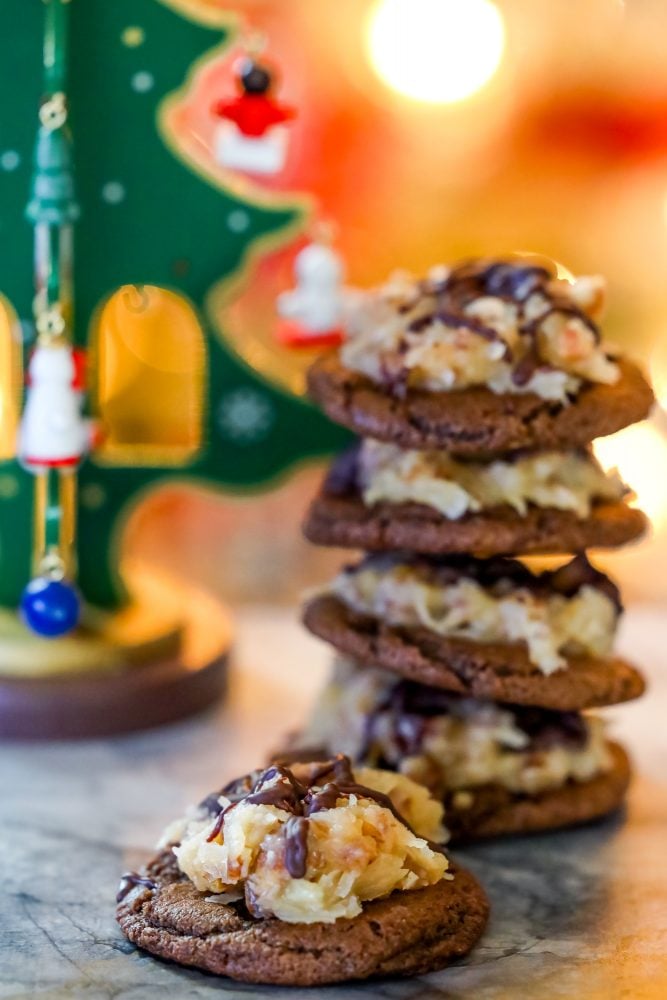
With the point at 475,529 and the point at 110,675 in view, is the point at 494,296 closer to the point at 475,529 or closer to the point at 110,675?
the point at 475,529

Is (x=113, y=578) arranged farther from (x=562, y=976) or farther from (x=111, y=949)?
(x=562, y=976)

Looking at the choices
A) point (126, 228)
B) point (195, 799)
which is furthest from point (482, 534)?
point (126, 228)

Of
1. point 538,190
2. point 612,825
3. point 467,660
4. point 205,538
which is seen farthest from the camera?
point 538,190

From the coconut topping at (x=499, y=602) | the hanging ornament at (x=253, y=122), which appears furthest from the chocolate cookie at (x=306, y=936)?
the hanging ornament at (x=253, y=122)

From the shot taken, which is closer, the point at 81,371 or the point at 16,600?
the point at 81,371

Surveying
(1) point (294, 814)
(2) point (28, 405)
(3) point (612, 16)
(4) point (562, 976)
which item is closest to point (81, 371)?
(2) point (28, 405)

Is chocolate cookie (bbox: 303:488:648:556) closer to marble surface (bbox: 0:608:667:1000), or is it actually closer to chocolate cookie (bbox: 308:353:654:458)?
chocolate cookie (bbox: 308:353:654:458)

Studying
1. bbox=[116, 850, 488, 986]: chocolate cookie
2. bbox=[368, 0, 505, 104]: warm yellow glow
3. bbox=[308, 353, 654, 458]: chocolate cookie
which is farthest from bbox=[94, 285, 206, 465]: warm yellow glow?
bbox=[116, 850, 488, 986]: chocolate cookie

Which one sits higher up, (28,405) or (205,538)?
(28,405)
